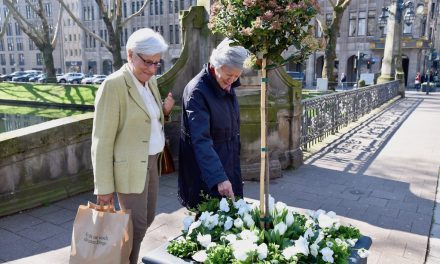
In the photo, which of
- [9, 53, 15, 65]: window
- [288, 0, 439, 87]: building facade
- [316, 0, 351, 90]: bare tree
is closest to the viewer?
[316, 0, 351, 90]: bare tree

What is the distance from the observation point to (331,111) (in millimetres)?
10195

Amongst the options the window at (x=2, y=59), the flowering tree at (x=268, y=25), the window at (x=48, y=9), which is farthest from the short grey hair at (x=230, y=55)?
the window at (x=2, y=59)

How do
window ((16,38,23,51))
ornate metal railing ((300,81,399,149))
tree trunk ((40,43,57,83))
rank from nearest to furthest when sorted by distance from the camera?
ornate metal railing ((300,81,399,149)) → tree trunk ((40,43,57,83)) → window ((16,38,23,51))

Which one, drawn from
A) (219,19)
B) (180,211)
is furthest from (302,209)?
(219,19)

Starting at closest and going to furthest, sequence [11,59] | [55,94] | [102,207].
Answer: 1. [102,207]
2. [55,94]
3. [11,59]

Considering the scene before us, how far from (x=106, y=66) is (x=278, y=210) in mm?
71253

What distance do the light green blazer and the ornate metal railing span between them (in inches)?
233

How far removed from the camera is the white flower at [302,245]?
213cm

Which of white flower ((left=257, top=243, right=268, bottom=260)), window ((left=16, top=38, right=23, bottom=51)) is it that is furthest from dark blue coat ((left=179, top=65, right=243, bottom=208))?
window ((left=16, top=38, right=23, bottom=51))

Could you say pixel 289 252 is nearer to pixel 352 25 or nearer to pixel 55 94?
pixel 55 94

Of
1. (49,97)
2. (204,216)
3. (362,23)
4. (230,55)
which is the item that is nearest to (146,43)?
(230,55)

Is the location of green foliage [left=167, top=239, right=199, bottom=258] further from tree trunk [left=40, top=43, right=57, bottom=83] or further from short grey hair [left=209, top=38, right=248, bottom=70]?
tree trunk [left=40, top=43, right=57, bottom=83]

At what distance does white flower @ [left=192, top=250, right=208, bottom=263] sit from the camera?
2183 mm

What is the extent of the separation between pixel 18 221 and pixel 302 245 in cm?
359
